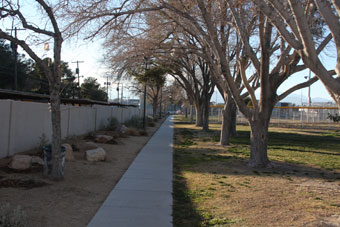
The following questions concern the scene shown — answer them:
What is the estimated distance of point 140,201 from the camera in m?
6.42

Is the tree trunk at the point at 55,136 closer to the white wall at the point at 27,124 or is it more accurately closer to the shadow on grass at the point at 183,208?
the shadow on grass at the point at 183,208

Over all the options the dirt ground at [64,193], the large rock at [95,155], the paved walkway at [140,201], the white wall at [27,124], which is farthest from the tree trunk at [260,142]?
the white wall at [27,124]

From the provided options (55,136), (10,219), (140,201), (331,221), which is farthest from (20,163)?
(331,221)

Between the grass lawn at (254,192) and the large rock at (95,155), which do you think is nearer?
the grass lawn at (254,192)

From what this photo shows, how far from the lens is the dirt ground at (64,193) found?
5.40 metres

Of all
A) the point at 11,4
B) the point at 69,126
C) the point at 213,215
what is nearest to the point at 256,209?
the point at 213,215

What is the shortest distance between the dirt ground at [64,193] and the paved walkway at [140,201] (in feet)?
0.75

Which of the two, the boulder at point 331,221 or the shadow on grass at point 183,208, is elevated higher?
the boulder at point 331,221

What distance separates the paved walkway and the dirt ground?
9.1 inches

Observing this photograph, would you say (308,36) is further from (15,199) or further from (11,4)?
(11,4)

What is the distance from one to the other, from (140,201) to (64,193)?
62.9 inches

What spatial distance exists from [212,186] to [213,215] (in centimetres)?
228

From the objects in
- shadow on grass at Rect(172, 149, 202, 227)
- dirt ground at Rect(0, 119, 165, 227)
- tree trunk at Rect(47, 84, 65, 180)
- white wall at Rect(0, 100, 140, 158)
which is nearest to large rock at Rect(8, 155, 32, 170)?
dirt ground at Rect(0, 119, 165, 227)

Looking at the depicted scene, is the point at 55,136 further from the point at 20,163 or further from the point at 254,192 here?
the point at 254,192
